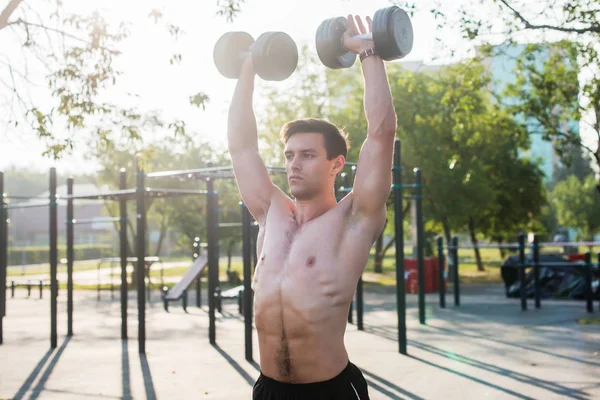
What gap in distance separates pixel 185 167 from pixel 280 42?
65.1 feet

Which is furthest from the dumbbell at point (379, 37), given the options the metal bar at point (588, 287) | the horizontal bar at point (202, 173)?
the metal bar at point (588, 287)

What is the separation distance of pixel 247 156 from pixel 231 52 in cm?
47

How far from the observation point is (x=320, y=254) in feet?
7.97

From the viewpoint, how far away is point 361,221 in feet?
8.04

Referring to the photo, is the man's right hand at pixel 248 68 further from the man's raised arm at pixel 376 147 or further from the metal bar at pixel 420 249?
the metal bar at pixel 420 249

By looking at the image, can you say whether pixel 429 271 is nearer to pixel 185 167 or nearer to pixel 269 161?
pixel 269 161

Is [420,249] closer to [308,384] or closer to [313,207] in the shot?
[313,207]

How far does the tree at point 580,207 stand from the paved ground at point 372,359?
35662 millimetres

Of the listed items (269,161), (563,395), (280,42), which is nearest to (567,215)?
(269,161)

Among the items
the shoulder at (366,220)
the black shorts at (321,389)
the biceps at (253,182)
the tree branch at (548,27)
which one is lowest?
the black shorts at (321,389)

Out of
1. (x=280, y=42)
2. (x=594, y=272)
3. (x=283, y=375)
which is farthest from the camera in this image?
(x=594, y=272)

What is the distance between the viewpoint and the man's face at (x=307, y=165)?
8.28ft

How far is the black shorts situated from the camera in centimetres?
239

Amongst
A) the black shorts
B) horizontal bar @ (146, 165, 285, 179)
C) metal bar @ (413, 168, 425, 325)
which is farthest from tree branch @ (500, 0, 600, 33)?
the black shorts
